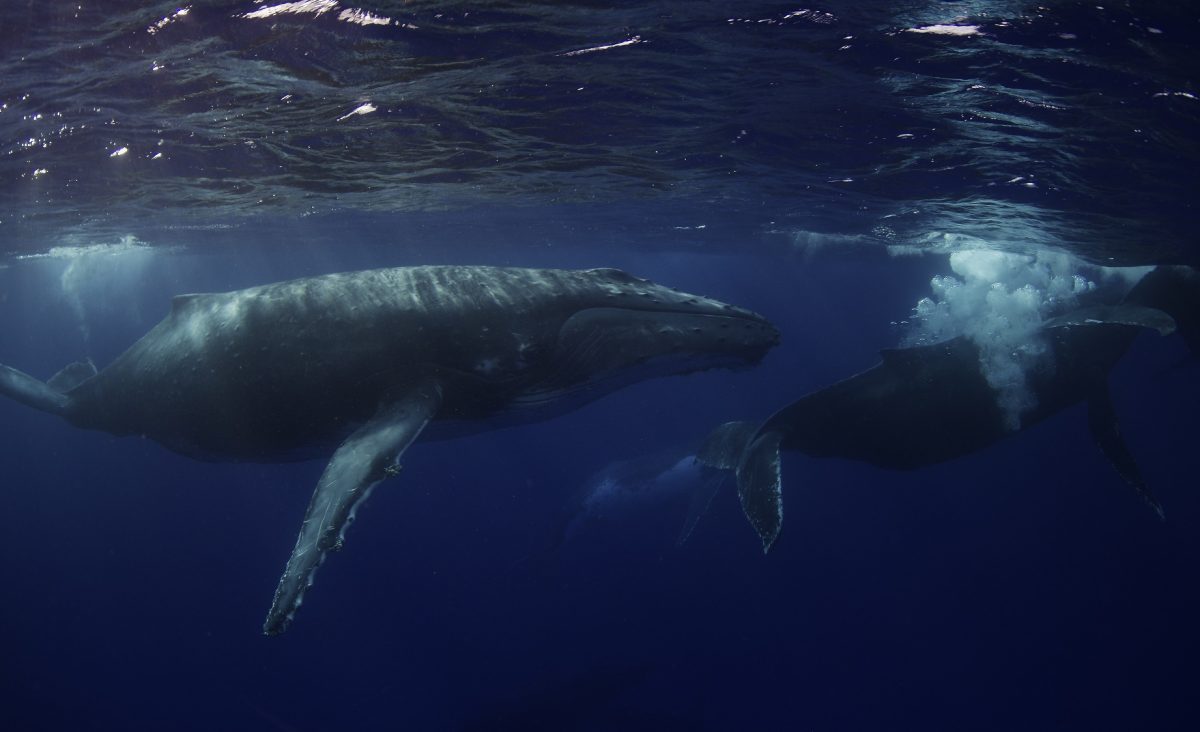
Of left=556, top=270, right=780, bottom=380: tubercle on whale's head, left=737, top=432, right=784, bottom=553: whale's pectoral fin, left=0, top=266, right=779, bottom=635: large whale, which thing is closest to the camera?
left=0, top=266, right=779, bottom=635: large whale

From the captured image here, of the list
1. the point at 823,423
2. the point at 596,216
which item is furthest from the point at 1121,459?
the point at 596,216

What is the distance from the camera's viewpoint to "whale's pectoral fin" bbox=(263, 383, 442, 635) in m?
4.65

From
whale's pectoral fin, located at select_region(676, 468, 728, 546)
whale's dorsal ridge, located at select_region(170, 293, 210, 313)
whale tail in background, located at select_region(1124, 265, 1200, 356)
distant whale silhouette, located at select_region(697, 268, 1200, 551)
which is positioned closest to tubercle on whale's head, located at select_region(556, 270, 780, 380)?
distant whale silhouette, located at select_region(697, 268, 1200, 551)

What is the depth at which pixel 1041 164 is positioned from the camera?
1497cm

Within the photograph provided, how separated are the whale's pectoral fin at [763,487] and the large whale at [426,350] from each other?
2525mm

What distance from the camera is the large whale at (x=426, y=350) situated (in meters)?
6.61

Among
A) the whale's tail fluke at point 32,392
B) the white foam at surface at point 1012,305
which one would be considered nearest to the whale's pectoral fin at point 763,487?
the white foam at surface at point 1012,305

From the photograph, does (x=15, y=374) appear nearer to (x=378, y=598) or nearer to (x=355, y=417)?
(x=355, y=417)

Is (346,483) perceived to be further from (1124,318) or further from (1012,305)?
(1012,305)

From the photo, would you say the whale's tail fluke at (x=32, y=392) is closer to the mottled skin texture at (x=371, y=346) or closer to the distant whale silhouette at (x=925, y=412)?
the mottled skin texture at (x=371, y=346)

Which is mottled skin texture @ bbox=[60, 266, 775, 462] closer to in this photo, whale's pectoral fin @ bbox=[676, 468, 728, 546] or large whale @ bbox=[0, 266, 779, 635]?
large whale @ bbox=[0, 266, 779, 635]

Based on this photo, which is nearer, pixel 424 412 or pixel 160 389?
pixel 424 412

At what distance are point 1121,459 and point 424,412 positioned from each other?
460 inches

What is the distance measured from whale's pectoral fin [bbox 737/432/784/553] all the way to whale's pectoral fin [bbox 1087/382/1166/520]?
19.0 feet
